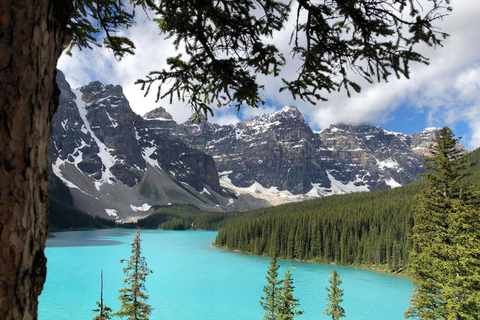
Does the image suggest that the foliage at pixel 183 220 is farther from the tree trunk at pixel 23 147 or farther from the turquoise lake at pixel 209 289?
the tree trunk at pixel 23 147

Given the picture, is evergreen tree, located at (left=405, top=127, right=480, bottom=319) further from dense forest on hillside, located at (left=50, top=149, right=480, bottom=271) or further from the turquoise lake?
dense forest on hillside, located at (left=50, top=149, right=480, bottom=271)

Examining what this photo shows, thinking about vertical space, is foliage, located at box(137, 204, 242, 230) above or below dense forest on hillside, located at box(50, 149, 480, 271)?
below

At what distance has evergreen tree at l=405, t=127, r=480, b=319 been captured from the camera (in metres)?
10.3

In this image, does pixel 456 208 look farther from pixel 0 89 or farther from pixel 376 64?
pixel 0 89

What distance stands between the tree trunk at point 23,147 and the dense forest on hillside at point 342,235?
51015 mm

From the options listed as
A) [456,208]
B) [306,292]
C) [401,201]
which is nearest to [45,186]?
[456,208]

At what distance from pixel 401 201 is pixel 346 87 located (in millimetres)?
62069

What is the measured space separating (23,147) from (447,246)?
43.6 feet

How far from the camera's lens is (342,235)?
53781 millimetres

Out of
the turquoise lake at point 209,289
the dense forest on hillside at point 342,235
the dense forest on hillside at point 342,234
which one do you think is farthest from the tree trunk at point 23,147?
the dense forest on hillside at point 342,235

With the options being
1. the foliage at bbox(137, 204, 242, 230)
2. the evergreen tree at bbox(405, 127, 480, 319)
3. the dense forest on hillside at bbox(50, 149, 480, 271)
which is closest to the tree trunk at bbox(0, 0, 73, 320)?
the evergreen tree at bbox(405, 127, 480, 319)

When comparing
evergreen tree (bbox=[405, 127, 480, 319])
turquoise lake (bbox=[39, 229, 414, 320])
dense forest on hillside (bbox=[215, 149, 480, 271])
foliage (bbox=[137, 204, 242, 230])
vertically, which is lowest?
foliage (bbox=[137, 204, 242, 230])

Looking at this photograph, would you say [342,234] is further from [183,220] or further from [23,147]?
[183,220]

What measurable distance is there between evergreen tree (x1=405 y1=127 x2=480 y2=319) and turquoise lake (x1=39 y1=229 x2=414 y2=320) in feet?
46.8
